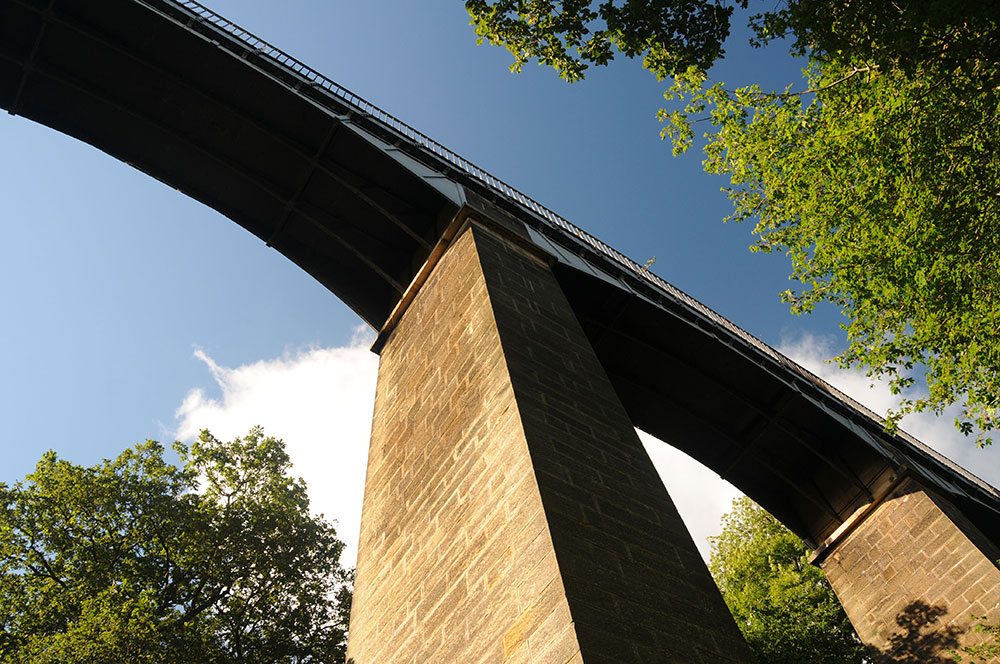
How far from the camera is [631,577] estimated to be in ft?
14.2

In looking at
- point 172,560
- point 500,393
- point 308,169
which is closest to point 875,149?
point 500,393

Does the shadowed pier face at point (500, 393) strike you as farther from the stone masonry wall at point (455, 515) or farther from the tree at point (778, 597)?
the tree at point (778, 597)

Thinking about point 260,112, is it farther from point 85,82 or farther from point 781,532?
point 781,532

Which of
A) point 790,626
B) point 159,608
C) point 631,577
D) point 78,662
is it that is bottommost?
point 631,577

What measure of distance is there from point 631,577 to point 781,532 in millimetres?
20954

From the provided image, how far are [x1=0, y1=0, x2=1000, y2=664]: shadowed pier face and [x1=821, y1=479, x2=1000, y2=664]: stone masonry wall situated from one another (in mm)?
48

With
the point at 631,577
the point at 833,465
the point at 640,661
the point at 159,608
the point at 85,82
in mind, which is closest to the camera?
the point at 640,661

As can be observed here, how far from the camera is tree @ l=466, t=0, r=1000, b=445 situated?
7.00 m

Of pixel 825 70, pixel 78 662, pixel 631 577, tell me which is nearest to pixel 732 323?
pixel 825 70

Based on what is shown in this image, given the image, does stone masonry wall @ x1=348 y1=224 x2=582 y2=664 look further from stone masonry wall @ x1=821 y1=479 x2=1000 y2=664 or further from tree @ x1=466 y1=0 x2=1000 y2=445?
stone masonry wall @ x1=821 y1=479 x2=1000 y2=664

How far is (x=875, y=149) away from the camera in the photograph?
25.2 feet

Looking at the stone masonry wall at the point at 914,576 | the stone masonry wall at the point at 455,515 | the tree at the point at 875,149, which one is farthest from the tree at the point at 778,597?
the stone masonry wall at the point at 455,515

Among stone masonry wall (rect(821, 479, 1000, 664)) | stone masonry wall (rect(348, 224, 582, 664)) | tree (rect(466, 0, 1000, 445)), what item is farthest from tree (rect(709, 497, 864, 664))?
stone masonry wall (rect(348, 224, 582, 664))

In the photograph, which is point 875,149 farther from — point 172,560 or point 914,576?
point 172,560
